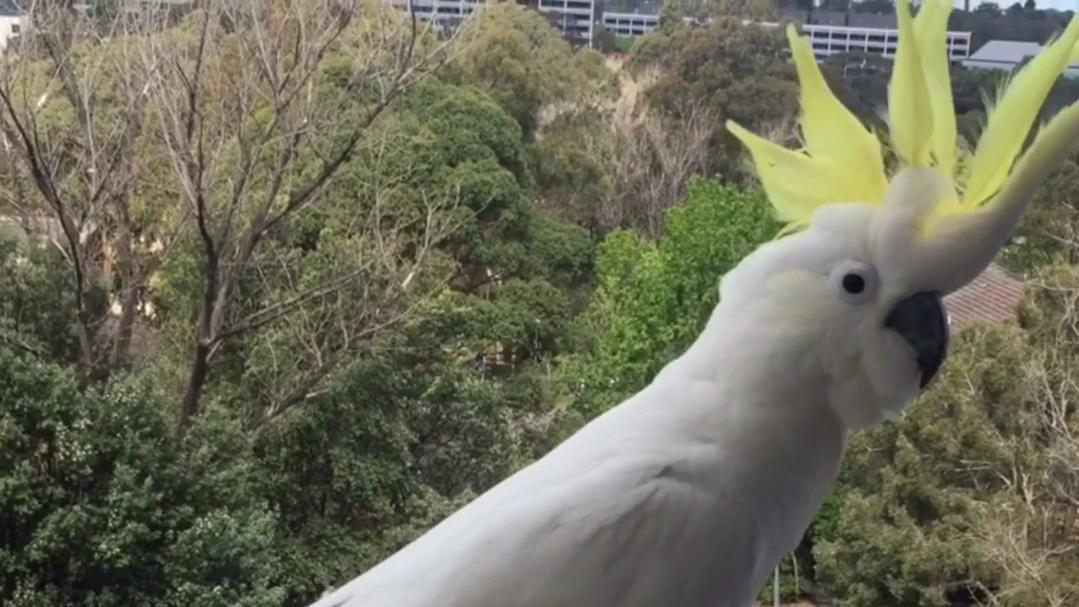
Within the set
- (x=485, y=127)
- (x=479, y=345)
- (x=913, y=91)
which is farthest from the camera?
(x=485, y=127)

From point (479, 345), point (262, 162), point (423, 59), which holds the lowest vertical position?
point (479, 345)

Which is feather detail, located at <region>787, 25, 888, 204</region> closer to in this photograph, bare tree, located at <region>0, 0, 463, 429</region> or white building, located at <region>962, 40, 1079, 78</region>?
white building, located at <region>962, 40, 1079, 78</region>

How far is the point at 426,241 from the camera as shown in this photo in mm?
4145

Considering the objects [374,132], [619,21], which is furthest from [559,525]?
[619,21]

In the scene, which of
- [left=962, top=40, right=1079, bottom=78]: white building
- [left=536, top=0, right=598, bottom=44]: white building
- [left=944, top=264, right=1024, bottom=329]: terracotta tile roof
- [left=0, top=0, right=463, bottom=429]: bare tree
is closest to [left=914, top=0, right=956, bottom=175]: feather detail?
[left=962, top=40, right=1079, bottom=78]: white building

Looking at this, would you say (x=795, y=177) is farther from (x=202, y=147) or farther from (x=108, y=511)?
(x=202, y=147)

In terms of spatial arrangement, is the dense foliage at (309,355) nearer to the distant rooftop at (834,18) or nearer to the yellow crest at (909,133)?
the distant rooftop at (834,18)

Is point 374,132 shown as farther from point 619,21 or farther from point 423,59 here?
point 619,21

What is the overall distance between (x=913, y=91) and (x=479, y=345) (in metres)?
3.84

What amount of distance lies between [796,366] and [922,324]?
A: 0.29ft

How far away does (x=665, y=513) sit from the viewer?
31.3 inches

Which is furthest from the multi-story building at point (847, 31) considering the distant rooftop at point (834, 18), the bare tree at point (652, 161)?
the bare tree at point (652, 161)

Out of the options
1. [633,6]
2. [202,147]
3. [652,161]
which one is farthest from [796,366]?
[652,161]

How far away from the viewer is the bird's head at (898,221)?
0.77 m
